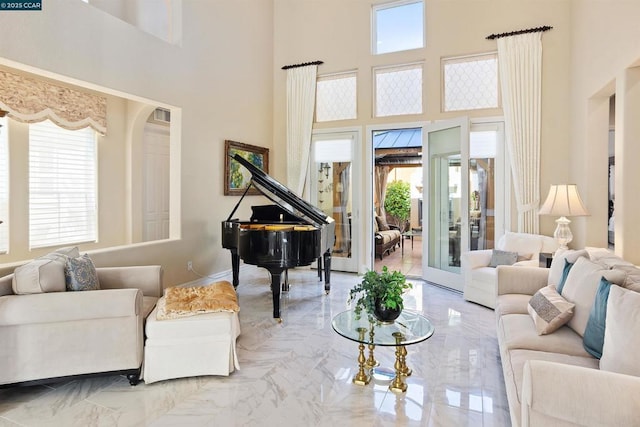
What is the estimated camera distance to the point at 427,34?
18.7 ft

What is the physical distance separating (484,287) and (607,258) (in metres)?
1.91

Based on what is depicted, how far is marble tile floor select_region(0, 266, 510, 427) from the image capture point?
2232mm

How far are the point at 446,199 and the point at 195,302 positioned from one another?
3914 mm

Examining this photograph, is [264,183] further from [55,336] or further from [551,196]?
[551,196]

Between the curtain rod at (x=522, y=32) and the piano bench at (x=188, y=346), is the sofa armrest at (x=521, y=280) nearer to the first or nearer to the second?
the piano bench at (x=188, y=346)

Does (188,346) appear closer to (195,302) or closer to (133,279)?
(195,302)

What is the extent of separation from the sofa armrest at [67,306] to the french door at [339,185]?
421cm

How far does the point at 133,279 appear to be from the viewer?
3309 millimetres

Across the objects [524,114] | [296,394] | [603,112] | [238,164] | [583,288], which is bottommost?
[296,394]

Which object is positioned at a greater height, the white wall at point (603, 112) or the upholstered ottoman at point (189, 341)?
the white wall at point (603, 112)

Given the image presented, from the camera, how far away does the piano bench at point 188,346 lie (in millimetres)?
2631

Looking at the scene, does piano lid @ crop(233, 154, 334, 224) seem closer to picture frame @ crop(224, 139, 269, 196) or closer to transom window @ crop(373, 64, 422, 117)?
picture frame @ crop(224, 139, 269, 196)

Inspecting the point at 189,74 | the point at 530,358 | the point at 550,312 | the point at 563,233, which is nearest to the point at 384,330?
the point at 530,358

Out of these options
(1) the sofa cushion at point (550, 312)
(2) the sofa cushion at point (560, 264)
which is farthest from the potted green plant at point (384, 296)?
(2) the sofa cushion at point (560, 264)
